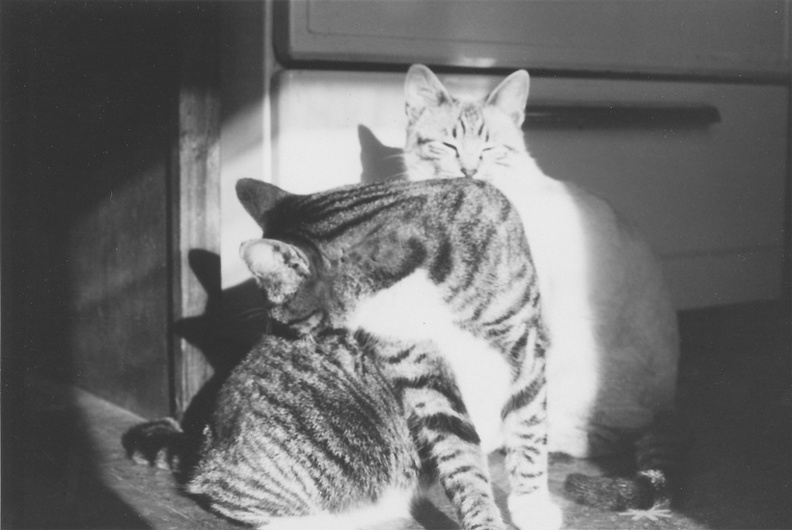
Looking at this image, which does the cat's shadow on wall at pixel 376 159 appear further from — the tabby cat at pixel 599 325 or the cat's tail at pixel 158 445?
the cat's tail at pixel 158 445

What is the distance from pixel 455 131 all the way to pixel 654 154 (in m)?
0.91

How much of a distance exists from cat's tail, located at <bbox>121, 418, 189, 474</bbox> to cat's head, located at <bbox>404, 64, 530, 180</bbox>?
98 cm

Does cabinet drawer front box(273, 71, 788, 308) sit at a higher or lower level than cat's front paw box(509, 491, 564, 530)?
higher

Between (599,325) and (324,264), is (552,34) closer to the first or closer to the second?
(599,325)

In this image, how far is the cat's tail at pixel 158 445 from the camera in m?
2.30

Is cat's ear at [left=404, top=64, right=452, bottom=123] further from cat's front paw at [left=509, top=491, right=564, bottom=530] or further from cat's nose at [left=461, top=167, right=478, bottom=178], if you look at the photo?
cat's front paw at [left=509, top=491, right=564, bottom=530]

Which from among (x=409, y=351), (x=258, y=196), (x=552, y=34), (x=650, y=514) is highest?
(x=552, y=34)

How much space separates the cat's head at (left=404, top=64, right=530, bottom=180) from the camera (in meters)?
2.46

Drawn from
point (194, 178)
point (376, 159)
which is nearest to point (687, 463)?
point (376, 159)

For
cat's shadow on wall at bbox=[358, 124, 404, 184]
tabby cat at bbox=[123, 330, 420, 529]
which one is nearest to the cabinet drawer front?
cat's shadow on wall at bbox=[358, 124, 404, 184]

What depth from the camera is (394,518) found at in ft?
6.70

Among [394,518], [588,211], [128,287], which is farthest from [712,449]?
[128,287]

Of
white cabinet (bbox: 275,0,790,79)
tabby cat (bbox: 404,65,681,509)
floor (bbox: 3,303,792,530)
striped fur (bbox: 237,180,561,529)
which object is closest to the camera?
striped fur (bbox: 237,180,561,529)

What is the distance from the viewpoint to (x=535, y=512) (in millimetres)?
1925
